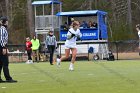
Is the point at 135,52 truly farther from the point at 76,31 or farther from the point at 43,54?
the point at 76,31

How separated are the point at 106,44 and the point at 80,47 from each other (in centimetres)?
197

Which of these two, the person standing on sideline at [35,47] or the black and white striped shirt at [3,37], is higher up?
the black and white striped shirt at [3,37]

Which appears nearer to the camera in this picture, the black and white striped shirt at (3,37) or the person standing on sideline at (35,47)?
the black and white striped shirt at (3,37)

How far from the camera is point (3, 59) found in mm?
15469

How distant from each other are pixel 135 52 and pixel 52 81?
1139 inches

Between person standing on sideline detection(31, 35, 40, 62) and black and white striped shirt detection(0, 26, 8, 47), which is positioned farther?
person standing on sideline detection(31, 35, 40, 62)

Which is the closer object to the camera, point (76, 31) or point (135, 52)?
point (76, 31)

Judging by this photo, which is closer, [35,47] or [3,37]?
[3,37]

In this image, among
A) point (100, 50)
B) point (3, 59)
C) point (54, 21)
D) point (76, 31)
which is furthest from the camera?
point (54, 21)

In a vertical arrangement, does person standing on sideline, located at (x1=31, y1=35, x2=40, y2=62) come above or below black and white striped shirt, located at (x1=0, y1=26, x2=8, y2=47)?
below

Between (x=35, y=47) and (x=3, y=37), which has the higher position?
(x=3, y=37)

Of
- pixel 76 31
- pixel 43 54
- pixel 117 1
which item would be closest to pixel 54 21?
pixel 43 54

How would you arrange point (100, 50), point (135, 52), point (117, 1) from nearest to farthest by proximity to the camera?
1. point (100, 50)
2. point (135, 52)
3. point (117, 1)

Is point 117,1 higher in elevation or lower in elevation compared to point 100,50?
higher
